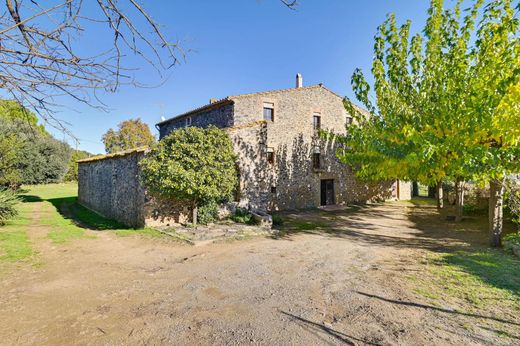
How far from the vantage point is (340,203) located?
2106cm

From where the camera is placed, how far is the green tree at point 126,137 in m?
42.8

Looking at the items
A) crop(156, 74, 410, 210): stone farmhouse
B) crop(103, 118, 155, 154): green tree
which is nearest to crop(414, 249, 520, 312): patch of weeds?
crop(156, 74, 410, 210): stone farmhouse

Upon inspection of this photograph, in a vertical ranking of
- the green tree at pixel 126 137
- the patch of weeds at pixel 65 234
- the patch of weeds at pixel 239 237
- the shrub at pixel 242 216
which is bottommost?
the patch of weeds at pixel 239 237

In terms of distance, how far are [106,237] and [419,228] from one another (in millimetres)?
14080

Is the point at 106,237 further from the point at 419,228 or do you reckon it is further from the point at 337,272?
the point at 419,228

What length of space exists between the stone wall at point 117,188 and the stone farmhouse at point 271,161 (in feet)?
0.16

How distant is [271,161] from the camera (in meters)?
17.6

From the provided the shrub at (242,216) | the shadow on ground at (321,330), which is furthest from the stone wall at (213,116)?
the shadow on ground at (321,330)

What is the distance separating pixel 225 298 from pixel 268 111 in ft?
46.1

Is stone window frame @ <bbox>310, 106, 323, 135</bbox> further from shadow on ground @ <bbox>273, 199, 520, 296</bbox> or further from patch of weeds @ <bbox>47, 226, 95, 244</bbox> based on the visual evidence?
patch of weeds @ <bbox>47, 226, 95, 244</bbox>

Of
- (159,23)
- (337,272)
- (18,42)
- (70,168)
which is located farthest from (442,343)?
(70,168)

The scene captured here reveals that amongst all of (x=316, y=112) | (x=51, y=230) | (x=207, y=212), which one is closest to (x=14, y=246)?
(x=51, y=230)

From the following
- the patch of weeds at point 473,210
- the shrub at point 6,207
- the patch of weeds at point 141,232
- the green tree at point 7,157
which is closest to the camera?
the patch of weeds at point 141,232

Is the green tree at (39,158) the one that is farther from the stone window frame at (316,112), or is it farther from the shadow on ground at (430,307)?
the shadow on ground at (430,307)
